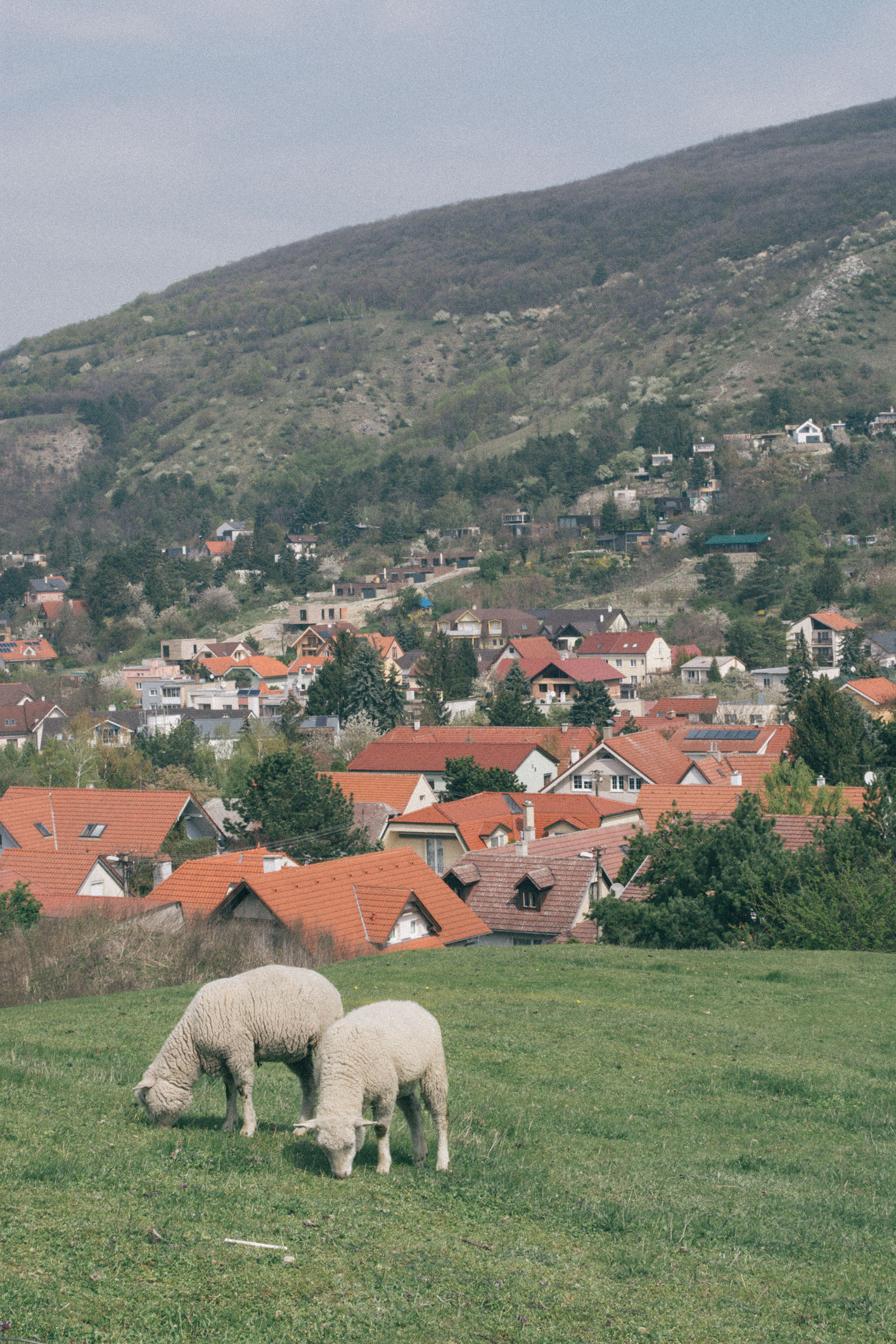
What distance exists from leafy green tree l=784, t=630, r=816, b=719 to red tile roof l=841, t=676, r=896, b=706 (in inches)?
97.6

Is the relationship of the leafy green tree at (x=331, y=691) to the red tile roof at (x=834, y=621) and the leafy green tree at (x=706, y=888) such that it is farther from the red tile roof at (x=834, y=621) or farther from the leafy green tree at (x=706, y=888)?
the leafy green tree at (x=706, y=888)

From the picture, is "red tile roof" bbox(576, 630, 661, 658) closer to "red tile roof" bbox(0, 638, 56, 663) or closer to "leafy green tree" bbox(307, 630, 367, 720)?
"leafy green tree" bbox(307, 630, 367, 720)

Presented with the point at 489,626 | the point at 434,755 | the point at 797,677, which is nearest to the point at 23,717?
the point at 434,755

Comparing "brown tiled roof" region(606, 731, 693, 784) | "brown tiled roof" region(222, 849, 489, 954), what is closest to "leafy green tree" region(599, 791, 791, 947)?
"brown tiled roof" region(222, 849, 489, 954)

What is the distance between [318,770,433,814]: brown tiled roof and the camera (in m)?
51.0

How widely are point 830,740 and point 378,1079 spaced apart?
44.4 meters

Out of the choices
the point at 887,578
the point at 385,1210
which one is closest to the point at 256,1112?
the point at 385,1210

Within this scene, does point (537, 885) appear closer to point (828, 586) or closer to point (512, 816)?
point (512, 816)

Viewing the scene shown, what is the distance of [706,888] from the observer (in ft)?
92.1

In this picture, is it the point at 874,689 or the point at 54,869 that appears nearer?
the point at 54,869

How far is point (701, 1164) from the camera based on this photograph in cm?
1023

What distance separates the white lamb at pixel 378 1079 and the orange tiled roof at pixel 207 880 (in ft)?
69.9

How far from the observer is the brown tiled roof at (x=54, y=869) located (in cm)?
3638

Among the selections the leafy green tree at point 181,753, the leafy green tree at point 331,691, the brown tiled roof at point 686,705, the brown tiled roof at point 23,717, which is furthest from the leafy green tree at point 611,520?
the leafy green tree at point 181,753
